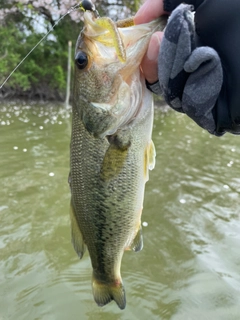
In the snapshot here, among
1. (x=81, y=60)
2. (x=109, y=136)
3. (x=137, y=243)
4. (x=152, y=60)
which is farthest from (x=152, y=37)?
(x=137, y=243)

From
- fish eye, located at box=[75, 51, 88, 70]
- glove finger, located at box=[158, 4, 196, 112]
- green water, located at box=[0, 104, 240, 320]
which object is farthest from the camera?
green water, located at box=[0, 104, 240, 320]

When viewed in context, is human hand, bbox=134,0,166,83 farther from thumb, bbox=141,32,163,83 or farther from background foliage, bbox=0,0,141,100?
background foliage, bbox=0,0,141,100

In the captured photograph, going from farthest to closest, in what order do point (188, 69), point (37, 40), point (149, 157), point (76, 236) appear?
point (37, 40)
point (76, 236)
point (149, 157)
point (188, 69)

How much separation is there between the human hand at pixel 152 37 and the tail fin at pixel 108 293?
1.23 metres

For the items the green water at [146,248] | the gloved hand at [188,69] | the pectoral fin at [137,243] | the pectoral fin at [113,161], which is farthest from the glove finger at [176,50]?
the green water at [146,248]

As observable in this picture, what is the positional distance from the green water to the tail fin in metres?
1.12

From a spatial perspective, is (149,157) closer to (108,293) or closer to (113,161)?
(113,161)

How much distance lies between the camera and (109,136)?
1797 millimetres

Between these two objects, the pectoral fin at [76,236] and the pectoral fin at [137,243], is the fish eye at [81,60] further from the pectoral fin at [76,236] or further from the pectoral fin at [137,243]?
the pectoral fin at [137,243]

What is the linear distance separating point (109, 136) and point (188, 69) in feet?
1.80

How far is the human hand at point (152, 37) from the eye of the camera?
5.14 ft

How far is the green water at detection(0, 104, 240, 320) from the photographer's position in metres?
3.25

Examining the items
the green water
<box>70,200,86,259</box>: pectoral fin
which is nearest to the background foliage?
the green water

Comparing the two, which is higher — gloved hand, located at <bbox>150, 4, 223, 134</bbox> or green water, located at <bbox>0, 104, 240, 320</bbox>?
gloved hand, located at <bbox>150, 4, 223, 134</bbox>
